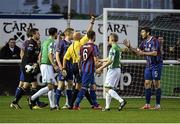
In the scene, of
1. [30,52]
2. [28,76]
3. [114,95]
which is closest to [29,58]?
[30,52]

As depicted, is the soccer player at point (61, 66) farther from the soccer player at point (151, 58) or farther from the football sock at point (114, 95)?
the soccer player at point (151, 58)

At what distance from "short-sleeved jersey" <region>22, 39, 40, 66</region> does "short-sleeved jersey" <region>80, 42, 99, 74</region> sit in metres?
1.25

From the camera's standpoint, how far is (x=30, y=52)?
18.8m

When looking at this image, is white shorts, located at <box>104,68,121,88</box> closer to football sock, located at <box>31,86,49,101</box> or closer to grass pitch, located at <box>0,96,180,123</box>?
grass pitch, located at <box>0,96,180,123</box>

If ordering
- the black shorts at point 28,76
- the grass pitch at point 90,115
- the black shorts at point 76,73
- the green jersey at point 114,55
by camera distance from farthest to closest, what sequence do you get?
the black shorts at point 28,76 → the black shorts at point 76,73 → the green jersey at point 114,55 → the grass pitch at point 90,115

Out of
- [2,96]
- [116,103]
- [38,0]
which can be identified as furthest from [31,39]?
[38,0]

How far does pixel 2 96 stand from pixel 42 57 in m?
5.95

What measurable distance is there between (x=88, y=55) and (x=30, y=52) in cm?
155

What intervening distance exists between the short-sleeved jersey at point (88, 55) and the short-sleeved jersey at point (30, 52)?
1.25 meters

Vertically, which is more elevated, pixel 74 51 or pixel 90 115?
pixel 74 51

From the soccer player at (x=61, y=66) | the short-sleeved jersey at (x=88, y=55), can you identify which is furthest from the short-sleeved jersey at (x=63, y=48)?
the short-sleeved jersey at (x=88, y=55)

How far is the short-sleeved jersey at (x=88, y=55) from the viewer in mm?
18203

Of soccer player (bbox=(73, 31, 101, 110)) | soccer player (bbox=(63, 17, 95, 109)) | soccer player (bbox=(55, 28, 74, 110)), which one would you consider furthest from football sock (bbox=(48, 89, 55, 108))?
soccer player (bbox=(73, 31, 101, 110))

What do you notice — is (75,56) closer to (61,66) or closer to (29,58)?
(61,66)
